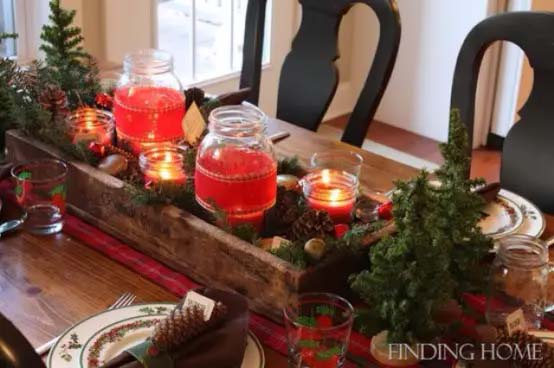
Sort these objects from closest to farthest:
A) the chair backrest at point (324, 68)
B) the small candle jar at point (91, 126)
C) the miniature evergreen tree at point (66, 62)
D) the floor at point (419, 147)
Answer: the small candle jar at point (91, 126) < the miniature evergreen tree at point (66, 62) < the chair backrest at point (324, 68) < the floor at point (419, 147)

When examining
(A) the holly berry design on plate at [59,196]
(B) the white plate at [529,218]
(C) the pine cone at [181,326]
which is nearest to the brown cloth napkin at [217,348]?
(C) the pine cone at [181,326]

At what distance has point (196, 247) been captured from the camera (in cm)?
127

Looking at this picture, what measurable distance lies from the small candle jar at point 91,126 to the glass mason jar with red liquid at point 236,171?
31 cm

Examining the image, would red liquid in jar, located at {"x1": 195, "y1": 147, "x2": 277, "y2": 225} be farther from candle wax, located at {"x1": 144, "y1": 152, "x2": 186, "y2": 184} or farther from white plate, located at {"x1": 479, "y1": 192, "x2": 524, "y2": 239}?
white plate, located at {"x1": 479, "y1": 192, "x2": 524, "y2": 239}

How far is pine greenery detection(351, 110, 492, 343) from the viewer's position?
1.05m

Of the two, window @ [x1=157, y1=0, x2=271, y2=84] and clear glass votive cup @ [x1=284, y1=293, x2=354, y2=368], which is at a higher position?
clear glass votive cup @ [x1=284, y1=293, x2=354, y2=368]

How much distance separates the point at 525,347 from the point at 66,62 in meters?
1.06

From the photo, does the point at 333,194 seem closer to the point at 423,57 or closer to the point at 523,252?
the point at 523,252

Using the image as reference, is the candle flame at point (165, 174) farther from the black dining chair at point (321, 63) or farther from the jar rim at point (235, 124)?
the black dining chair at point (321, 63)

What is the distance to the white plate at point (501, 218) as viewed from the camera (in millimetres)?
1438

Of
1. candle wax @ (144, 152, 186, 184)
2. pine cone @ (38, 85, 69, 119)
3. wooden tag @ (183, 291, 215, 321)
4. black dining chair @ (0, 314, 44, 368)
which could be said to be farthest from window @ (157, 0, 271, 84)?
black dining chair @ (0, 314, 44, 368)

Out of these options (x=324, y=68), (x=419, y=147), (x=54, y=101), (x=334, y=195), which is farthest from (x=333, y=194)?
(x=419, y=147)

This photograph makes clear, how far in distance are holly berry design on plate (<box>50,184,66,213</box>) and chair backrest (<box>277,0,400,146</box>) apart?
816mm

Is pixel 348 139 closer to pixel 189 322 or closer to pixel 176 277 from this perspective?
pixel 176 277
